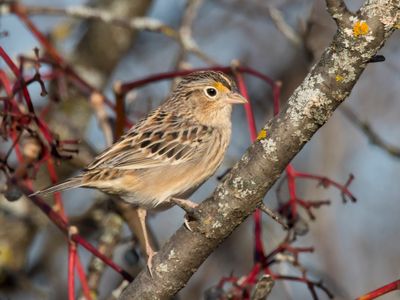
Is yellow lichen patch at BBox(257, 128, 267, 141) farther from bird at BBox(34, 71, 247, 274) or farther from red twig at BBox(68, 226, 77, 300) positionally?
bird at BBox(34, 71, 247, 274)

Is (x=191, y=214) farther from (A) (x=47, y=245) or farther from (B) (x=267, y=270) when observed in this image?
(A) (x=47, y=245)

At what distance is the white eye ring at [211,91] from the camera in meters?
5.71

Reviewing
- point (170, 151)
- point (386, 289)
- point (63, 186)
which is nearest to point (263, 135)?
point (386, 289)

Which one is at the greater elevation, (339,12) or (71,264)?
(71,264)

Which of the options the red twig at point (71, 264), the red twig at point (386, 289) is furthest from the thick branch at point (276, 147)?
the red twig at point (386, 289)

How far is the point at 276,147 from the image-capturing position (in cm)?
342

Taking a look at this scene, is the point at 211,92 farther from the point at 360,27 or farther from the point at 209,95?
the point at 360,27

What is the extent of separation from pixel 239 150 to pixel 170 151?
2001mm

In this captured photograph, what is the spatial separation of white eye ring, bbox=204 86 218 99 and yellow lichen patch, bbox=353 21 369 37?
8.22 feet

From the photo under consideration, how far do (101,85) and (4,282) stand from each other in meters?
1.89

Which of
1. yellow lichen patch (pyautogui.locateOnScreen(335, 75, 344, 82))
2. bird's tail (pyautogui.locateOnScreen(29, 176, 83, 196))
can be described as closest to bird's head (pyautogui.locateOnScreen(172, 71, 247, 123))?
bird's tail (pyautogui.locateOnScreen(29, 176, 83, 196))

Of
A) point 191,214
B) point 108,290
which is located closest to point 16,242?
point 108,290

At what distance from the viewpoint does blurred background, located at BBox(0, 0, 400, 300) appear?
659 centimetres

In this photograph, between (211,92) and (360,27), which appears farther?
(211,92)
